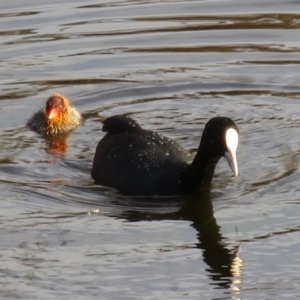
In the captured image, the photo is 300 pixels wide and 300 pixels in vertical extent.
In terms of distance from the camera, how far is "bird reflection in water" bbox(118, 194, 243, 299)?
6347 mm

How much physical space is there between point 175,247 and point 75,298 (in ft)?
3.22

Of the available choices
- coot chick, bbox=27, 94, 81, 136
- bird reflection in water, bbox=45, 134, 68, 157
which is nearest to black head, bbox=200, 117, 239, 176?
bird reflection in water, bbox=45, 134, 68, 157

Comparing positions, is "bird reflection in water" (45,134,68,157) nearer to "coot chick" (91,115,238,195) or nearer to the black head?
"coot chick" (91,115,238,195)

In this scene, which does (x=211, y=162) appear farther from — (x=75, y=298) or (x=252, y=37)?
(x=252, y=37)

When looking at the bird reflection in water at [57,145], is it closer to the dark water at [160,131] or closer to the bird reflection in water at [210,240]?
the dark water at [160,131]

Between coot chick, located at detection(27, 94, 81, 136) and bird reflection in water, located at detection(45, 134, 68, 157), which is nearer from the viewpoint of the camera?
bird reflection in water, located at detection(45, 134, 68, 157)

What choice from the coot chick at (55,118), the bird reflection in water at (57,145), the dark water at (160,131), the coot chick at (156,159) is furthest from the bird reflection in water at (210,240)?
the coot chick at (55,118)

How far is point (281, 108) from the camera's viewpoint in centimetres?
980

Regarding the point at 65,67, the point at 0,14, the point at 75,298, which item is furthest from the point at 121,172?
the point at 0,14

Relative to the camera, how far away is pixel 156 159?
808 cm

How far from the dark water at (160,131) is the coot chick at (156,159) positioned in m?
0.15

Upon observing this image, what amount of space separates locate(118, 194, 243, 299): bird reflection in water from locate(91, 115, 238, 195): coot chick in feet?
0.52

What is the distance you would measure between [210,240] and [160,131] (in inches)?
102

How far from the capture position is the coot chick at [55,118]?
9.87 meters
